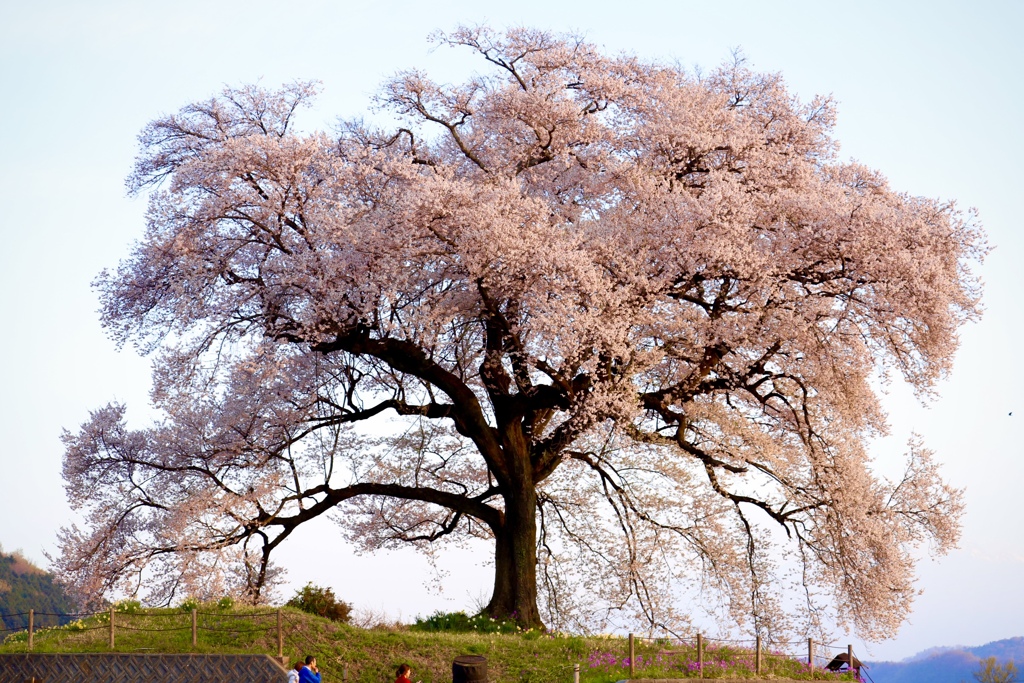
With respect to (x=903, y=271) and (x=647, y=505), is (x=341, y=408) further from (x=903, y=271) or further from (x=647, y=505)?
(x=903, y=271)

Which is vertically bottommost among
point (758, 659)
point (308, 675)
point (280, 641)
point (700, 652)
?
point (308, 675)

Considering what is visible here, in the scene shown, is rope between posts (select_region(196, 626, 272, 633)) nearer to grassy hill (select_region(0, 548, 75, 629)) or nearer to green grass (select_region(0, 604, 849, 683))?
green grass (select_region(0, 604, 849, 683))

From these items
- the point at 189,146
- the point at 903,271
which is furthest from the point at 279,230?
the point at 903,271

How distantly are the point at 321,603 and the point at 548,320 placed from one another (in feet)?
27.9

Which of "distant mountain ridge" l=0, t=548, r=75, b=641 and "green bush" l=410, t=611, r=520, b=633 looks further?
"distant mountain ridge" l=0, t=548, r=75, b=641

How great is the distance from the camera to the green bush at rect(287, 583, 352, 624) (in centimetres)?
2291

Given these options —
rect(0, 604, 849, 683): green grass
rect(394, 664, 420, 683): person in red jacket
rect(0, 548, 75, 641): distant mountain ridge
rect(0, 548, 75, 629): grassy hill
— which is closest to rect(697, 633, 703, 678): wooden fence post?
rect(0, 604, 849, 683): green grass

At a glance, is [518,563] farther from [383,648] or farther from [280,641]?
[280,641]

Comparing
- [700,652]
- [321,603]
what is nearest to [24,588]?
[321,603]

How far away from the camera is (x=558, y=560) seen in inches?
1051

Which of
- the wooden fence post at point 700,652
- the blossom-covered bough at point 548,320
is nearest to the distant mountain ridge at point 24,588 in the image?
the blossom-covered bough at point 548,320

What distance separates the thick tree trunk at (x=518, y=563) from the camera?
76.4 feet

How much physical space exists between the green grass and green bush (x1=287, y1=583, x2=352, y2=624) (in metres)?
1.17

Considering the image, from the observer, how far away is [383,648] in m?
20.8
